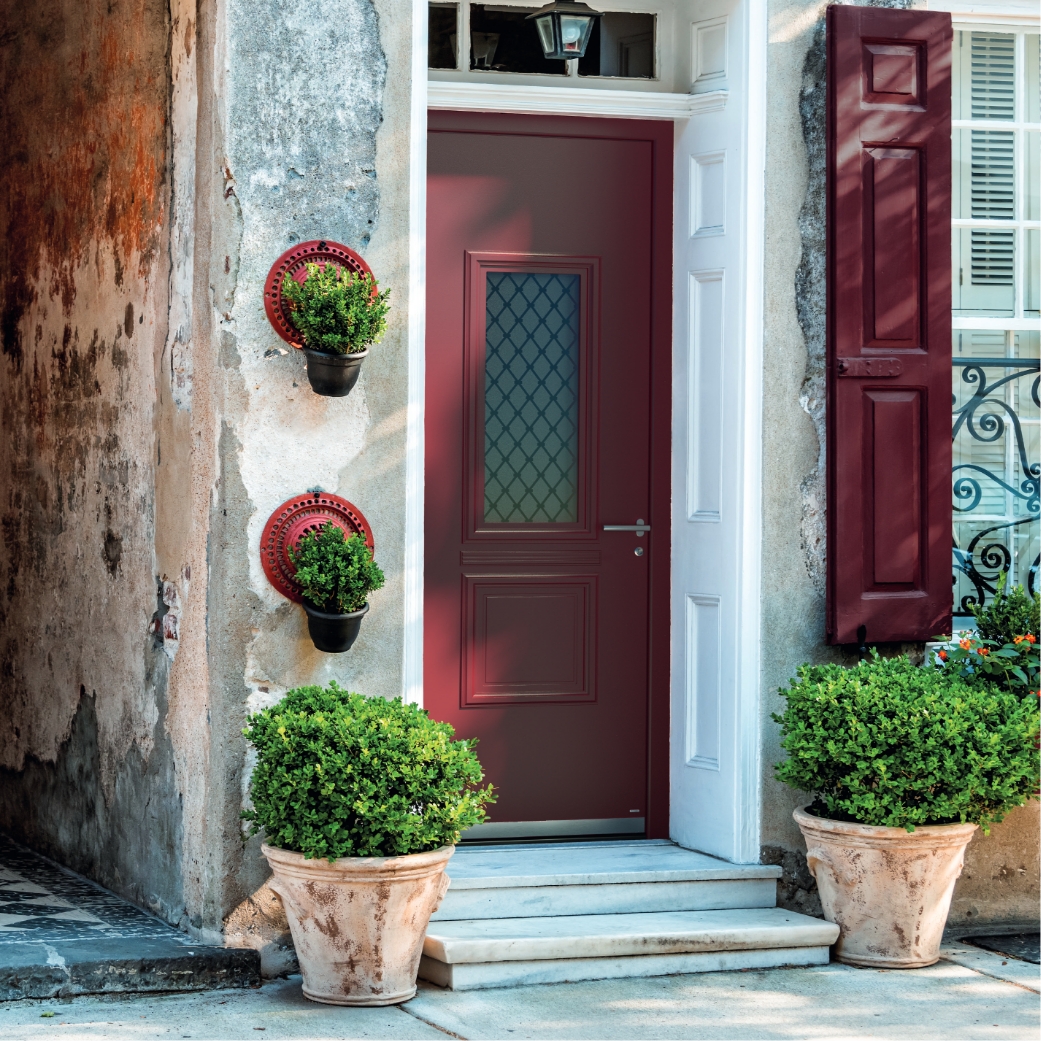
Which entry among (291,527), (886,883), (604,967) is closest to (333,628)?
(291,527)

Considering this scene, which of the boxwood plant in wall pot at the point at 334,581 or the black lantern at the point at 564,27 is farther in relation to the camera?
the black lantern at the point at 564,27

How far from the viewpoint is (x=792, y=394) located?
5.71 meters

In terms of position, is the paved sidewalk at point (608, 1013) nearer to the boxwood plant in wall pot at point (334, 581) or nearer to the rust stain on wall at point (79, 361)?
the boxwood plant in wall pot at point (334, 581)

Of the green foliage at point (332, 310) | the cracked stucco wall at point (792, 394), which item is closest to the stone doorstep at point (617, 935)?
the cracked stucco wall at point (792, 394)

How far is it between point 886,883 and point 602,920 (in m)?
0.92

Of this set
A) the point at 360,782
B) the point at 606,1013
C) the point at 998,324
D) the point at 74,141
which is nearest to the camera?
the point at 360,782

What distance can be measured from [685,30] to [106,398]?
8.37 ft

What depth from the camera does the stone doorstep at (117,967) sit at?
478cm

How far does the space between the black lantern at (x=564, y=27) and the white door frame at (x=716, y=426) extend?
0.15 meters

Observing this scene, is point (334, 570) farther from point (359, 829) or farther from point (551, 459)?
point (551, 459)

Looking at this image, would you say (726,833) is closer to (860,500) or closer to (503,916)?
(503,916)

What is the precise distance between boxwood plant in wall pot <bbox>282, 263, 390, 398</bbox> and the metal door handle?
1.35 metres

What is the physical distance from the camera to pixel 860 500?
5.70 meters

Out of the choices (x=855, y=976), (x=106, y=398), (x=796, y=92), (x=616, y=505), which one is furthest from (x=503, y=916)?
(x=796, y=92)
